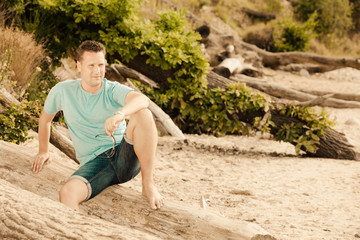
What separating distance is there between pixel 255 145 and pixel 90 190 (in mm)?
4889

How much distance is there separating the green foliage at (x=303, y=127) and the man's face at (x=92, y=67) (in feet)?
13.9

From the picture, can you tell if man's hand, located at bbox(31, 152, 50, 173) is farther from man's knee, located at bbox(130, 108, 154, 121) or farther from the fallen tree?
the fallen tree

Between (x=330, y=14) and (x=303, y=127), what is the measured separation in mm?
13021

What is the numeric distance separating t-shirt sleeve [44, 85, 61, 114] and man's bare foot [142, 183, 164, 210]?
2.97 ft

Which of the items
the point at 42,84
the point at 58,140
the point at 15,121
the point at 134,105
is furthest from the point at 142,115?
the point at 42,84

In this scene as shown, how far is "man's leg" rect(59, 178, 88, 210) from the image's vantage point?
102 inches

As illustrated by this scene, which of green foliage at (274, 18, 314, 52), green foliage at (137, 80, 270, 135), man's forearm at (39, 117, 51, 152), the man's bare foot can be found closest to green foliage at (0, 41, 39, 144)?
man's forearm at (39, 117, 51, 152)

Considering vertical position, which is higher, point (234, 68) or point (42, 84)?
point (234, 68)

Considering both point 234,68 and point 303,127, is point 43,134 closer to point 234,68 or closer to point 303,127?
point 303,127

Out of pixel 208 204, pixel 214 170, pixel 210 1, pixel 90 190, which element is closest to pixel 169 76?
pixel 214 170

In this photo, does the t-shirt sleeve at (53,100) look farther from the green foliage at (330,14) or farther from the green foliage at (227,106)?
the green foliage at (330,14)

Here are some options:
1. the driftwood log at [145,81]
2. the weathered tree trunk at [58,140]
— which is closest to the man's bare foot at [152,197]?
the weathered tree trunk at [58,140]

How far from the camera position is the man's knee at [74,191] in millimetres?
2602

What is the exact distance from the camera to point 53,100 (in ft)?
9.62
